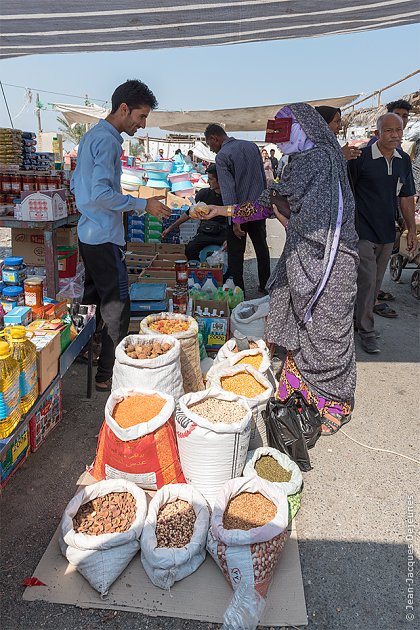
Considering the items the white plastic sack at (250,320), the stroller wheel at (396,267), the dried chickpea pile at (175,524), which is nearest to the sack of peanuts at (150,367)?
the dried chickpea pile at (175,524)

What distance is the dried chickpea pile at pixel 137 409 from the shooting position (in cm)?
244

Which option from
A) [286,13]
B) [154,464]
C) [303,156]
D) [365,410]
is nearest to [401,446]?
[365,410]

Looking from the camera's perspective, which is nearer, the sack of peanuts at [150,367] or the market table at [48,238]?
the sack of peanuts at [150,367]

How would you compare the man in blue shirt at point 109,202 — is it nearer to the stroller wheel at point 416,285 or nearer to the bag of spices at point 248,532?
the bag of spices at point 248,532

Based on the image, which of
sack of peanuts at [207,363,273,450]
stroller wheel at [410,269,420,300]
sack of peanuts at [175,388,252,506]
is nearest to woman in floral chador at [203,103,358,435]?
sack of peanuts at [207,363,273,450]

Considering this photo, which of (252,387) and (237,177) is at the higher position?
(237,177)

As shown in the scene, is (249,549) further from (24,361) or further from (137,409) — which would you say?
(24,361)

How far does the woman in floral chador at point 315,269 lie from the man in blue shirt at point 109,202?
3.09 ft

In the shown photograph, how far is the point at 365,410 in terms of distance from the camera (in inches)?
144

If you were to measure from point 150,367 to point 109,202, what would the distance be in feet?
3.87

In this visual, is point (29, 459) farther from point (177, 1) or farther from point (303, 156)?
point (177, 1)

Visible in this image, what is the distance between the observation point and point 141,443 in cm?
232

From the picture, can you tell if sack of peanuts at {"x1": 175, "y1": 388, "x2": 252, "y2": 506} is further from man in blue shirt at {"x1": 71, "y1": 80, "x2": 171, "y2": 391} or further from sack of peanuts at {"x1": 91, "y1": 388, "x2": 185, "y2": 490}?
man in blue shirt at {"x1": 71, "y1": 80, "x2": 171, "y2": 391}

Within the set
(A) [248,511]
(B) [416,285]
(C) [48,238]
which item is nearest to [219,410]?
(A) [248,511]
